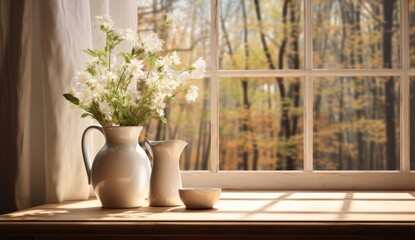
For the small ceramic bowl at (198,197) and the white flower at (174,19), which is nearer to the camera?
the small ceramic bowl at (198,197)

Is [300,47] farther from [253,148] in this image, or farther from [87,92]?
[87,92]

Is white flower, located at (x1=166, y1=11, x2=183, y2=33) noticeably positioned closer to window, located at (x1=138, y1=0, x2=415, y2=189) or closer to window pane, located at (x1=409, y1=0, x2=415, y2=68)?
window, located at (x1=138, y1=0, x2=415, y2=189)

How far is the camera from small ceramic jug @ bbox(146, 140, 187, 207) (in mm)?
2037

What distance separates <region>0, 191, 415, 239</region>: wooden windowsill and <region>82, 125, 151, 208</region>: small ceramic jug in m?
0.05

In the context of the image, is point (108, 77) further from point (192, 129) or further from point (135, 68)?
point (192, 129)

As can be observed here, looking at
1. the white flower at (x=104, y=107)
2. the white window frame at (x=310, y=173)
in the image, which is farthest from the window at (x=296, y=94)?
the white flower at (x=104, y=107)

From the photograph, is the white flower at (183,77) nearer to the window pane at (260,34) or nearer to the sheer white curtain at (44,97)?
the sheer white curtain at (44,97)

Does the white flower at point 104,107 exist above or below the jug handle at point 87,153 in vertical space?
above

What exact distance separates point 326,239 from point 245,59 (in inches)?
236

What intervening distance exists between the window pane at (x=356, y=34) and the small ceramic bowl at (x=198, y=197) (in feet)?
19.3

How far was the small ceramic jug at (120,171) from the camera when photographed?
1985 millimetres

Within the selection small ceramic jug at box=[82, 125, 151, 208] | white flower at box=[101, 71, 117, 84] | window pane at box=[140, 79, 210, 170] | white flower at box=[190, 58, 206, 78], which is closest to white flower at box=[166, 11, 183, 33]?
white flower at box=[190, 58, 206, 78]

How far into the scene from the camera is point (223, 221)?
169 centimetres

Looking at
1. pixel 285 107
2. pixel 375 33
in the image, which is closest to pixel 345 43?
pixel 375 33
